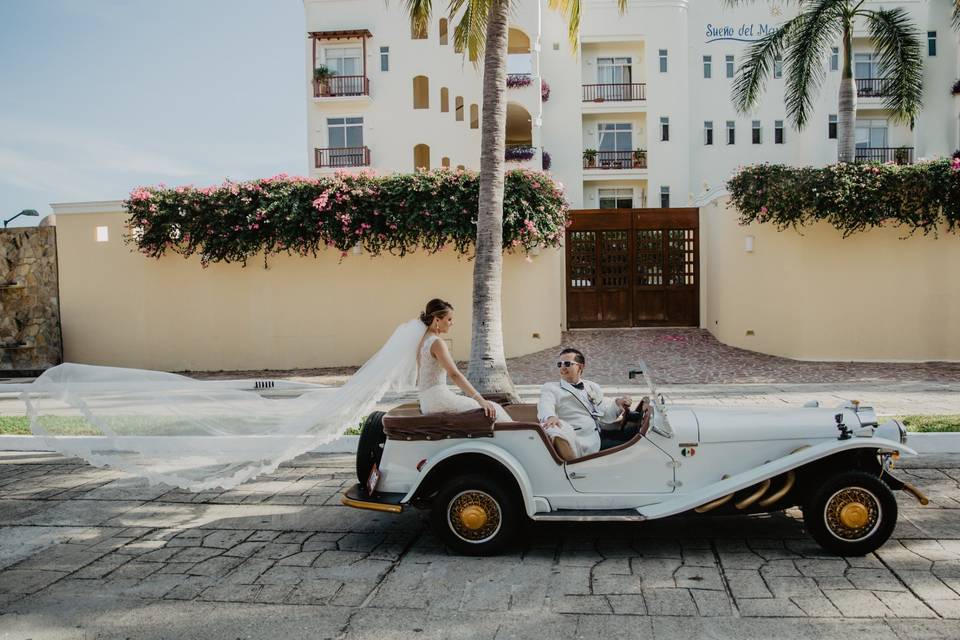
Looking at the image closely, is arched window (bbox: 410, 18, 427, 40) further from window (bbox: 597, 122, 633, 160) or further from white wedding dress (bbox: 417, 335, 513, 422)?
window (bbox: 597, 122, 633, 160)

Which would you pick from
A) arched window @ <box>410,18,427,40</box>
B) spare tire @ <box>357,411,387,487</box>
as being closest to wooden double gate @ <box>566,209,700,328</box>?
arched window @ <box>410,18,427,40</box>

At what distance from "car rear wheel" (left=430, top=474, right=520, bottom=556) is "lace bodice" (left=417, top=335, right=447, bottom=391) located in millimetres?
747

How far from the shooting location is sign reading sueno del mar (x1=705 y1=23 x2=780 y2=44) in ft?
104

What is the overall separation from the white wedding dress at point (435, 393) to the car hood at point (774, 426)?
133 cm

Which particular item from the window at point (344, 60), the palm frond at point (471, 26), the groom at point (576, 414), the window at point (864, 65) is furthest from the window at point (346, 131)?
the groom at point (576, 414)

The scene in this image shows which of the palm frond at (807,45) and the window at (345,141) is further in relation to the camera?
the window at (345,141)

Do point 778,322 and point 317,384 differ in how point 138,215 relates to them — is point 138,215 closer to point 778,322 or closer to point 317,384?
point 317,384

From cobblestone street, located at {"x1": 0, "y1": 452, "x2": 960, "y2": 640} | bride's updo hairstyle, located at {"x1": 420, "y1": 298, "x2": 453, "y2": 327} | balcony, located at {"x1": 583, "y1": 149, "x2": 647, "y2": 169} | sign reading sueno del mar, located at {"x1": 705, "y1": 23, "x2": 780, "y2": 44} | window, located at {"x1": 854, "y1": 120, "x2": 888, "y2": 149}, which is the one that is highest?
sign reading sueno del mar, located at {"x1": 705, "y1": 23, "x2": 780, "y2": 44}

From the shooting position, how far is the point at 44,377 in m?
5.77

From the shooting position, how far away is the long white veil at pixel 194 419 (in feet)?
17.8

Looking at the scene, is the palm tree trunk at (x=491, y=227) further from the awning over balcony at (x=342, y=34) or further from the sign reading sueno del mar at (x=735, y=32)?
the sign reading sueno del mar at (x=735, y=32)

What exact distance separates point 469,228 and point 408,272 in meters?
1.72

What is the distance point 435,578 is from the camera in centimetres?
449

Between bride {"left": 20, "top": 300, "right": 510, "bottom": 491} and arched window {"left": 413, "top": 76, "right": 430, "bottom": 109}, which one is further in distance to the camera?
arched window {"left": 413, "top": 76, "right": 430, "bottom": 109}
